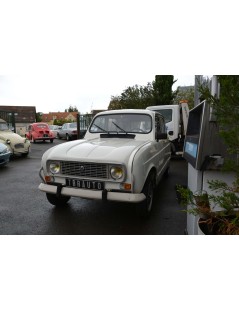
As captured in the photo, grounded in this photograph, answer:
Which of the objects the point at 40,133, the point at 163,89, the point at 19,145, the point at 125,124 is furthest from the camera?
the point at 163,89

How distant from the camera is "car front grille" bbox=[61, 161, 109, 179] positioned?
3391 millimetres

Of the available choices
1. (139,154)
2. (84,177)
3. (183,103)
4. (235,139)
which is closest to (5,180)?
(84,177)

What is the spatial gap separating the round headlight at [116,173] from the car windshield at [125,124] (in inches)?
60.2

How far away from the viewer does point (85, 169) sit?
11.5 feet

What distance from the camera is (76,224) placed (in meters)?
3.75

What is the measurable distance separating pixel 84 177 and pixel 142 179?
840mm

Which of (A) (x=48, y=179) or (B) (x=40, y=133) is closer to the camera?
(A) (x=48, y=179)

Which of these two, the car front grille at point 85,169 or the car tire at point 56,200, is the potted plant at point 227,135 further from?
the car tire at point 56,200

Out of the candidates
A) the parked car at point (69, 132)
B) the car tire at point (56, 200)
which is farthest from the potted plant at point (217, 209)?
the parked car at point (69, 132)

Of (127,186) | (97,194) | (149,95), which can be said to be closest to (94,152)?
(97,194)

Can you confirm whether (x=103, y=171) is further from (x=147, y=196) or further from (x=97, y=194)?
(x=147, y=196)

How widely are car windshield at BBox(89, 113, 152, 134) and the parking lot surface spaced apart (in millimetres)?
1443

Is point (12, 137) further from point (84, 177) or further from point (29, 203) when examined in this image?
point (84, 177)

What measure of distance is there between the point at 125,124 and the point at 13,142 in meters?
7.16
